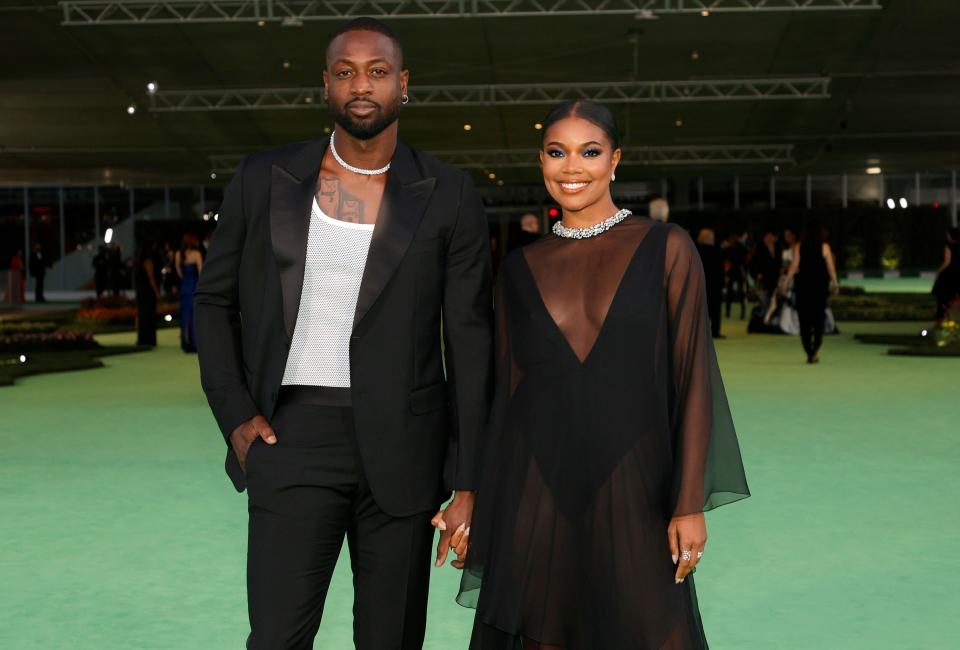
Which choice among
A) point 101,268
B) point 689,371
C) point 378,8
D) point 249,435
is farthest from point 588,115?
point 101,268

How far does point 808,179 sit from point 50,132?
Result: 93.0 feet

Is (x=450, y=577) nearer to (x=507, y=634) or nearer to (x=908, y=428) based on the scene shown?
(x=507, y=634)

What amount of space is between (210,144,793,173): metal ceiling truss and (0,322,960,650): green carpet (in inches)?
1137

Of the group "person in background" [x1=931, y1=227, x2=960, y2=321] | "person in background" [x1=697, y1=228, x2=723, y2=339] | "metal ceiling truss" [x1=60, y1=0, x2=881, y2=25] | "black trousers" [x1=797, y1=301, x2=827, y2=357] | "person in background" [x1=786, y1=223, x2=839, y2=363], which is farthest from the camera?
"metal ceiling truss" [x1=60, y1=0, x2=881, y2=25]

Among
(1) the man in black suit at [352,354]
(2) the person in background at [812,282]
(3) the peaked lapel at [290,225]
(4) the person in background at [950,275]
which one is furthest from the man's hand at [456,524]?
(4) the person in background at [950,275]

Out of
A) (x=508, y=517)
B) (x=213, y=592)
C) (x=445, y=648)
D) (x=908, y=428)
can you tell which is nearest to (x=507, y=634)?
(x=508, y=517)

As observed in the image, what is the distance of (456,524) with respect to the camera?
313 centimetres

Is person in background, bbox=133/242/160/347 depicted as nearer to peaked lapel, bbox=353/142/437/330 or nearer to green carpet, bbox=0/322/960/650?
green carpet, bbox=0/322/960/650

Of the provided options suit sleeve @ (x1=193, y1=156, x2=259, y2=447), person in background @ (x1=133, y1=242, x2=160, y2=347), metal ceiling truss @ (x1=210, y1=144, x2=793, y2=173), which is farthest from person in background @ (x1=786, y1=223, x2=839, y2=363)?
metal ceiling truss @ (x1=210, y1=144, x2=793, y2=173)

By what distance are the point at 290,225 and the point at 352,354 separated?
1.07 ft

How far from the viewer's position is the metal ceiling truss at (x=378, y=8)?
21.5 metres

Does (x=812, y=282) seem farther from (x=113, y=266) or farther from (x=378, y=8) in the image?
(x=113, y=266)

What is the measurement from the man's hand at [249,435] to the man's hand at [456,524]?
0.43m

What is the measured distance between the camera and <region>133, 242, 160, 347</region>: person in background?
20156 mm
